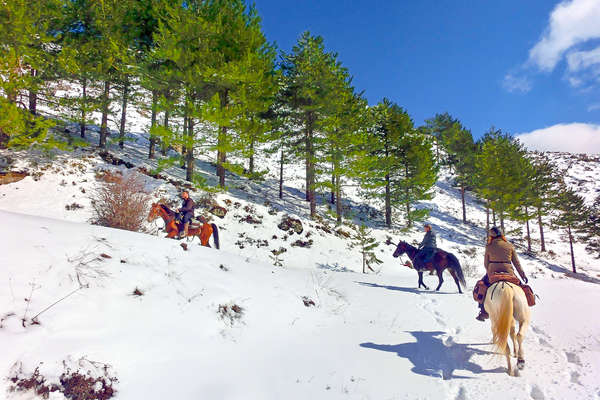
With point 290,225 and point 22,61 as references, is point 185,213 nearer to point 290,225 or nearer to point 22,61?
point 290,225

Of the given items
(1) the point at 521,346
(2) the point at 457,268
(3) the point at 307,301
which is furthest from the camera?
(2) the point at 457,268

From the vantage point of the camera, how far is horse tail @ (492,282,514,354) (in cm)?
384

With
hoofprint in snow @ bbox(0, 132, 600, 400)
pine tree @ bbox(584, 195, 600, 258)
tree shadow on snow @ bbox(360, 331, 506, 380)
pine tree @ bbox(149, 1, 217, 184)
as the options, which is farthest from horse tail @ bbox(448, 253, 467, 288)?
pine tree @ bbox(584, 195, 600, 258)

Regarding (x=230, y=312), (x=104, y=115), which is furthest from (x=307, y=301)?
(x=104, y=115)

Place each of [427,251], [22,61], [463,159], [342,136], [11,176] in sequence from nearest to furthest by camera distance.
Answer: [427,251] → [22,61] → [11,176] → [342,136] → [463,159]

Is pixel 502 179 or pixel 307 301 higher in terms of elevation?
pixel 502 179

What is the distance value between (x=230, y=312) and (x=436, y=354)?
11.1ft

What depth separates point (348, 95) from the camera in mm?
19688

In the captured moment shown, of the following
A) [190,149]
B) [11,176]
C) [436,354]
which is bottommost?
[436,354]

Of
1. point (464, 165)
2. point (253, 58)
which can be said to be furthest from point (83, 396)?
point (464, 165)

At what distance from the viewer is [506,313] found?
3990 mm

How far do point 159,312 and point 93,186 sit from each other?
12695 millimetres

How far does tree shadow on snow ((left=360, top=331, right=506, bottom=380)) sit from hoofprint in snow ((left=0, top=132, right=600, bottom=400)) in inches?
0.9

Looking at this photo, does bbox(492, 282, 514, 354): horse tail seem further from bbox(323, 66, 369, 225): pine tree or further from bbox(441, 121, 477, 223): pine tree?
bbox(441, 121, 477, 223): pine tree
